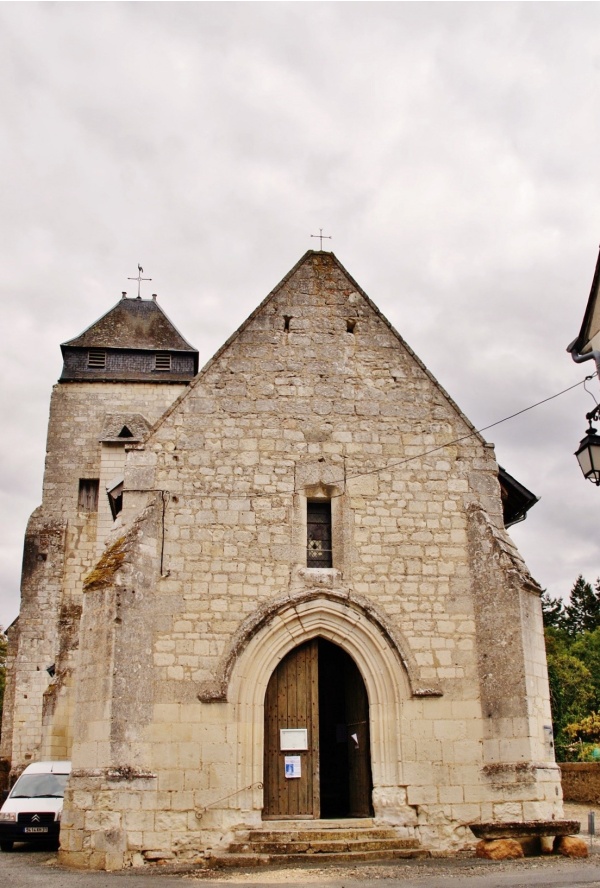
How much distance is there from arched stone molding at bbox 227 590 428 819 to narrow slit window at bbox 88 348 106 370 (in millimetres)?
17492

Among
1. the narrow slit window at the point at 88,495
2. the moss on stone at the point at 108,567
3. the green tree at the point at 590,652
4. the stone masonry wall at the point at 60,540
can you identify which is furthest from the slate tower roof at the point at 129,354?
the green tree at the point at 590,652

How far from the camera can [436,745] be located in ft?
36.6

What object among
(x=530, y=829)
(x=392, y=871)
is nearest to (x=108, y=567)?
(x=392, y=871)

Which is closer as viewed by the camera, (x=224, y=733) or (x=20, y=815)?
(x=224, y=733)

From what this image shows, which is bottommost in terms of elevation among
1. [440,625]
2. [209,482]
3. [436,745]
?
[436,745]

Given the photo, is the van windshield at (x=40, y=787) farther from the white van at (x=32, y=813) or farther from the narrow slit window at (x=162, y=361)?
the narrow slit window at (x=162, y=361)

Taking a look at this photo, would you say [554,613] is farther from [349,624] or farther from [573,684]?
[349,624]

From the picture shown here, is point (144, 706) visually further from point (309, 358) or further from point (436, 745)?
point (309, 358)

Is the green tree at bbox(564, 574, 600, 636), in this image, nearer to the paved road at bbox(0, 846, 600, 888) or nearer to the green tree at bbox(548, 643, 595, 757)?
the green tree at bbox(548, 643, 595, 757)

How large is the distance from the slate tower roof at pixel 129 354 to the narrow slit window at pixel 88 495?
3461 mm

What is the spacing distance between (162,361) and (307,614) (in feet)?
57.2

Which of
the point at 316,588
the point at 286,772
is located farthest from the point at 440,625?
the point at 286,772

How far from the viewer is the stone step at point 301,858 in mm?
9867

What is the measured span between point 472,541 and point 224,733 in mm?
4220
